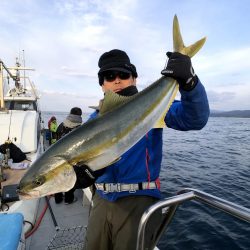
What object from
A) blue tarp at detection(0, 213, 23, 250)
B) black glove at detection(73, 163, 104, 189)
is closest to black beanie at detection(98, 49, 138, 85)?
black glove at detection(73, 163, 104, 189)

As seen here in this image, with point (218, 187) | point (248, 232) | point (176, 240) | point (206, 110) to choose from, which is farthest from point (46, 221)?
point (218, 187)

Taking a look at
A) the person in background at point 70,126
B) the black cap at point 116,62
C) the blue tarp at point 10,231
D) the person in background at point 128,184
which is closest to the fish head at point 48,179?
the person in background at point 128,184

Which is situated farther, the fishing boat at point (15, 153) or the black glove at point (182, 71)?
the fishing boat at point (15, 153)

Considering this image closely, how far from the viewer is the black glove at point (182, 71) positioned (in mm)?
2717

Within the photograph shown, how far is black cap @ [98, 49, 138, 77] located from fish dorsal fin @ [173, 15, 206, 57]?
759 millimetres

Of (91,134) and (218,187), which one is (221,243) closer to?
(218,187)

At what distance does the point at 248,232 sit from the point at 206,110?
832 centimetres

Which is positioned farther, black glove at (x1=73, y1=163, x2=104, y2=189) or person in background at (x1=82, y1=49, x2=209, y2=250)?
person in background at (x1=82, y1=49, x2=209, y2=250)

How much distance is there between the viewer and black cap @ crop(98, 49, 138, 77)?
3461mm

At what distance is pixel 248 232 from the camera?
9.41 metres

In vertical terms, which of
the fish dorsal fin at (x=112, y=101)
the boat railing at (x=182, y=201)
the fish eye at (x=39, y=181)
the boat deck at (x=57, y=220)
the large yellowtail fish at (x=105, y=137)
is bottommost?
the boat deck at (x=57, y=220)

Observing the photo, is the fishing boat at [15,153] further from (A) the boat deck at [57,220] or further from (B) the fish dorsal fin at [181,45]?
(B) the fish dorsal fin at [181,45]

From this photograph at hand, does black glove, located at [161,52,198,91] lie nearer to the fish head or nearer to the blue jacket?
the blue jacket

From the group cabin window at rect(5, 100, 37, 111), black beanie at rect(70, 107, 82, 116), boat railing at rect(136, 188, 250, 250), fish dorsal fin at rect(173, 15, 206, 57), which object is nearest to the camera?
boat railing at rect(136, 188, 250, 250)
